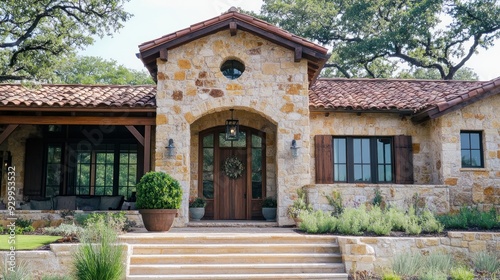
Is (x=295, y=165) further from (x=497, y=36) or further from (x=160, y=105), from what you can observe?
(x=497, y=36)

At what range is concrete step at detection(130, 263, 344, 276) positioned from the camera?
8055 millimetres

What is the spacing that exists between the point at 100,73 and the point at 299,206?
80.2 feet

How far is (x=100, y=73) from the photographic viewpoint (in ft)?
105

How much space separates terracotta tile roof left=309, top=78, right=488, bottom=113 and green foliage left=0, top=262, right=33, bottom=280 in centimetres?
805

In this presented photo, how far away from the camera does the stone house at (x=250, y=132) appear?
1198 centimetres

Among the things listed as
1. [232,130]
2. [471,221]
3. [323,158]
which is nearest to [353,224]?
[471,221]

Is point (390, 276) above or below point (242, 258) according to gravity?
below

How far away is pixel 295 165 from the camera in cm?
1205

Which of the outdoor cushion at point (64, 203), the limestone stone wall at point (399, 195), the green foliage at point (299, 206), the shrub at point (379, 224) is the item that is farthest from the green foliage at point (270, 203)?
the outdoor cushion at point (64, 203)

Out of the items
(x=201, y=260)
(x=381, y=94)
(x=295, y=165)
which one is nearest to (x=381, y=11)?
(x=381, y=94)

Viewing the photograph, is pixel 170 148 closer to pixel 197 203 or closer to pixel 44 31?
pixel 197 203

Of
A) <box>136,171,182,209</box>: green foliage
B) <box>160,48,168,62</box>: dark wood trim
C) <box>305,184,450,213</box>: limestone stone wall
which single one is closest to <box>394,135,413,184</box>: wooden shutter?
<box>305,184,450,213</box>: limestone stone wall

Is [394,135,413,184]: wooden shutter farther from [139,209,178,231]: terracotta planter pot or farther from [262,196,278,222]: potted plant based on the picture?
[139,209,178,231]: terracotta planter pot

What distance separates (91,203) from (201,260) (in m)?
7.10
